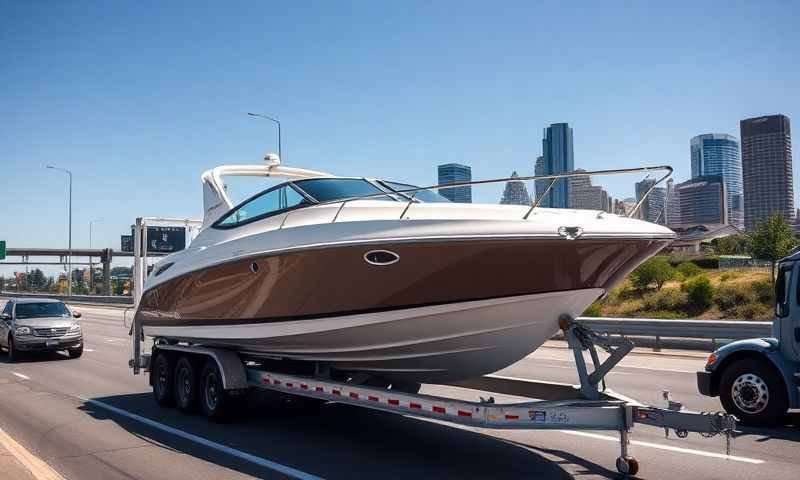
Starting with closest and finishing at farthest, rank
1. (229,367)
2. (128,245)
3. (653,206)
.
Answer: (653,206), (229,367), (128,245)

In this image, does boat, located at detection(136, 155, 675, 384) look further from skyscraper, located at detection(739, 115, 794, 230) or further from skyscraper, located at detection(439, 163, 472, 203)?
skyscraper, located at detection(739, 115, 794, 230)

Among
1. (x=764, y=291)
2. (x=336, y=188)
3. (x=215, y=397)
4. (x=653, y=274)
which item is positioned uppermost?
(x=336, y=188)

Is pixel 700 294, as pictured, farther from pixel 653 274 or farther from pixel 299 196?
pixel 299 196

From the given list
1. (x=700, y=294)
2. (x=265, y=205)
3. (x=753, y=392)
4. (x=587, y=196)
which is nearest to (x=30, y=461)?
(x=265, y=205)

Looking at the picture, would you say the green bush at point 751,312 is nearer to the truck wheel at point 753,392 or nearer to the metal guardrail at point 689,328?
the metal guardrail at point 689,328

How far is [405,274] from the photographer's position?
5941 mm

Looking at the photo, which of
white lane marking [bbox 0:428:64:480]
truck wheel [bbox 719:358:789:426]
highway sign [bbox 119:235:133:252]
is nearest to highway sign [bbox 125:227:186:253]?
highway sign [bbox 119:235:133:252]

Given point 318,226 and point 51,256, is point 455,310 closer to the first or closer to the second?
point 318,226

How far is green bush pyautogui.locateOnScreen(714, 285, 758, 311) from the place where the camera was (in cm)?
2470

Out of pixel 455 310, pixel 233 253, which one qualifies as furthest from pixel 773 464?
pixel 233 253

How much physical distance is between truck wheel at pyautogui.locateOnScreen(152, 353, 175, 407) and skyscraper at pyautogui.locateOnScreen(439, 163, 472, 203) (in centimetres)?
510

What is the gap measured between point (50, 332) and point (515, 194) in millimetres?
13449

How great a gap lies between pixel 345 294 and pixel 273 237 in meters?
1.20

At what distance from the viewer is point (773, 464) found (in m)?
5.85
